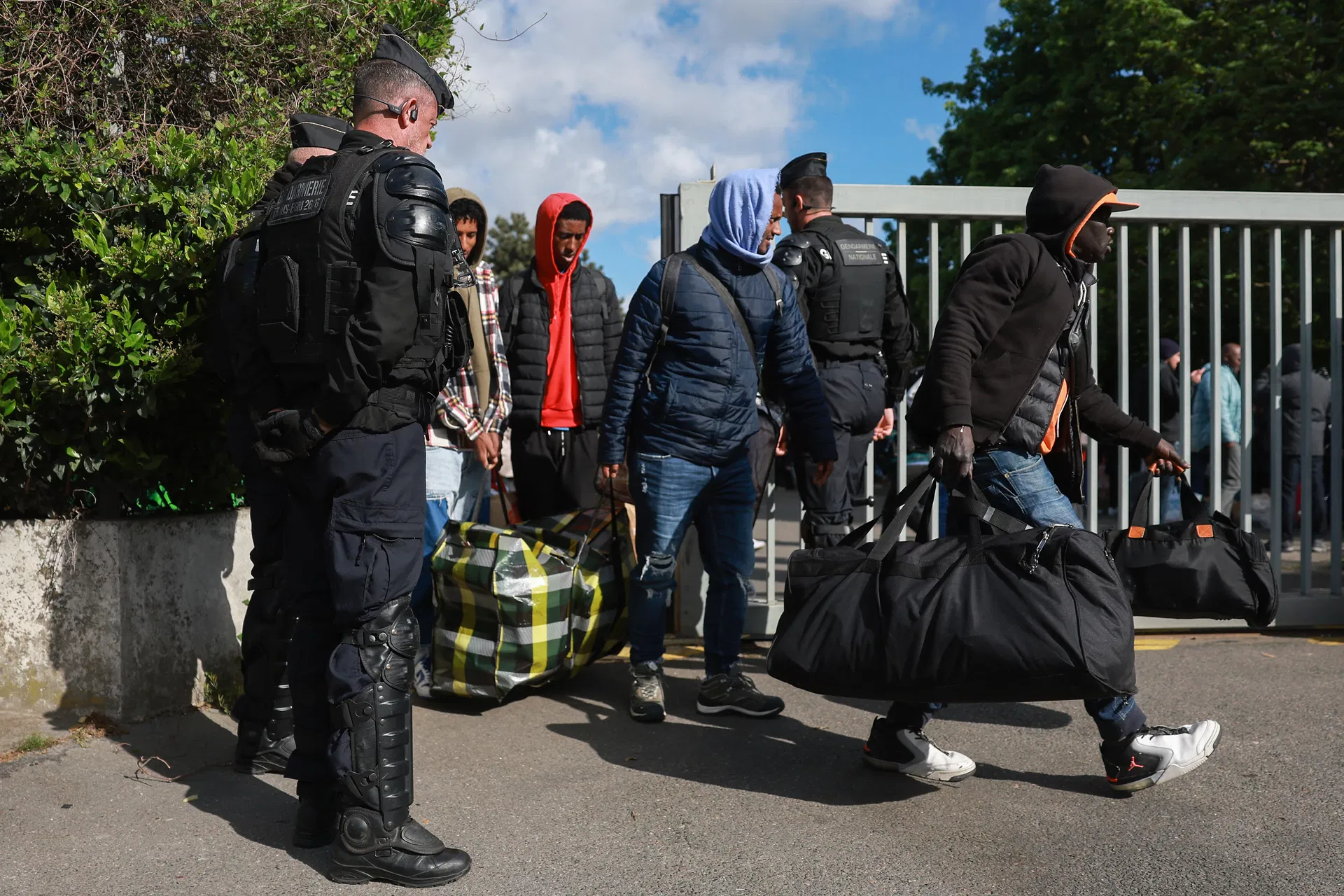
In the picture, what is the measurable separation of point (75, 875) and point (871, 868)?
83.4 inches

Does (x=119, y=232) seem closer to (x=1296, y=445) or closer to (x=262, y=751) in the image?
(x=262, y=751)

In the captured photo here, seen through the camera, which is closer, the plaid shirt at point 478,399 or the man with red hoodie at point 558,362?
the plaid shirt at point 478,399

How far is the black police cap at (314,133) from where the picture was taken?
382 cm

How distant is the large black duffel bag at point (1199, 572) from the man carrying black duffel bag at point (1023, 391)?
368 millimetres

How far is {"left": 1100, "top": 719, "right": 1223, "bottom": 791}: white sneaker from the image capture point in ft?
12.3

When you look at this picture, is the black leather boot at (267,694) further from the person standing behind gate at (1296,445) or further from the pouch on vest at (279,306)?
the person standing behind gate at (1296,445)

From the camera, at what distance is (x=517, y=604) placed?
4.67 m

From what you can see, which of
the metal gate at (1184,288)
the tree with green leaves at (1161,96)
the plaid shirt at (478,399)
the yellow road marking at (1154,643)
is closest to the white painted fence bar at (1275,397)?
the metal gate at (1184,288)

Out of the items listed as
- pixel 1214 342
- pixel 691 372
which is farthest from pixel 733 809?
pixel 1214 342

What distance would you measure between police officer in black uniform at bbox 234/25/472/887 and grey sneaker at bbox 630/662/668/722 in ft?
5.00

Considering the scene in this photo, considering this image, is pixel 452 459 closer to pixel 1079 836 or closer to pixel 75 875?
pixel 75 875

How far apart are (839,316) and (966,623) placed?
7.57 feet

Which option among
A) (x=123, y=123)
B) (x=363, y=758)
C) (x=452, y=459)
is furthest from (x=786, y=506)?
(x=363, y=758)

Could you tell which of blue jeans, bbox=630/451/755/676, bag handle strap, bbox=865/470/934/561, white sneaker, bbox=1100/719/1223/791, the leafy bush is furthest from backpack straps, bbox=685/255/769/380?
white sneaker, bbox=1100/719/1223/791
